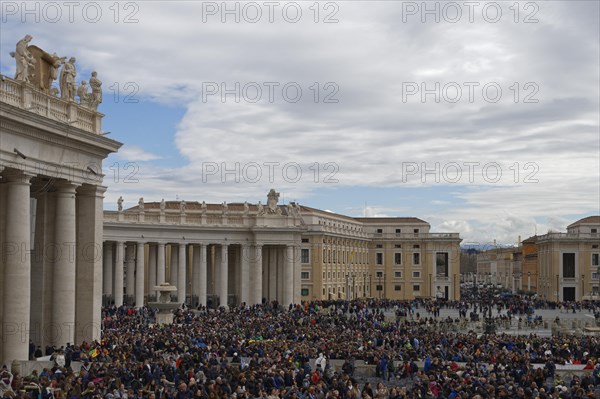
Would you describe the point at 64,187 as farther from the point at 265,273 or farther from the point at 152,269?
the point at 265,273

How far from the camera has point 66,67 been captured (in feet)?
112

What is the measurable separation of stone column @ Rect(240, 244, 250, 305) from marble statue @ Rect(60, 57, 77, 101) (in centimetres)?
4758

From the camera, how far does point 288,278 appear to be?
270ft

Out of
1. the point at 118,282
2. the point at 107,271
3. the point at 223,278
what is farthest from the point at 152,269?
the point at 118,282

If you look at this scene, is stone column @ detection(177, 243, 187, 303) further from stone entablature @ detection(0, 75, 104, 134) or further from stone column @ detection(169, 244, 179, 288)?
stone entablature @ detection(0, 75, 104, 134)

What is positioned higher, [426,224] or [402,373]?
[426,224]

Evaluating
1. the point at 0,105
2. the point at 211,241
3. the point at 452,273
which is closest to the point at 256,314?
the point at 211,241

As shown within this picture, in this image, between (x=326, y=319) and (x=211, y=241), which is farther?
(x=211, y=241)

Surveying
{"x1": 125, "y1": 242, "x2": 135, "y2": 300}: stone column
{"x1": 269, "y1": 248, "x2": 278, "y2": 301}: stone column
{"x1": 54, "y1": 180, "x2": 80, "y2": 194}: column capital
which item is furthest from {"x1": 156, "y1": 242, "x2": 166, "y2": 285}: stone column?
{"x1": 54, "y1": 180, "x2": 80, "y2": 194}: column capital

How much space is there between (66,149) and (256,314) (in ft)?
100

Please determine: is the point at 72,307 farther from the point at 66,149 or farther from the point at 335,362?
the point at 335,362

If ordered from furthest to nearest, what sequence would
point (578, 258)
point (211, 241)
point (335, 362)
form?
point (578, 258) < point (211, 241) < point (335, 362)

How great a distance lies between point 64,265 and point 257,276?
4803 cm

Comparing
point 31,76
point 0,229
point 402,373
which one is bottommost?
point 402,373
